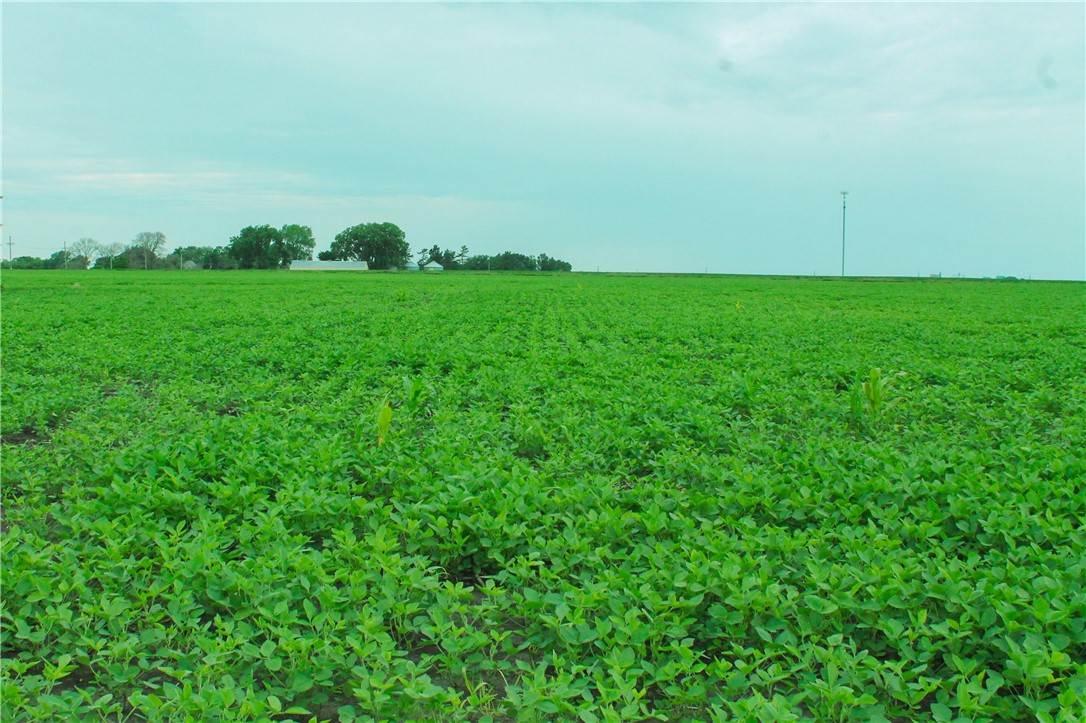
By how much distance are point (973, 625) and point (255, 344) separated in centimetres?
906

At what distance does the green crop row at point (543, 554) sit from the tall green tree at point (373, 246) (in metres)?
86.1

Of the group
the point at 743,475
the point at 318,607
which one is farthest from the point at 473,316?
the point at 318,607

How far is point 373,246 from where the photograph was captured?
91375 mm

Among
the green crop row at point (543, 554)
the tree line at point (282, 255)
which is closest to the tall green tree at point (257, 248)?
the tree line at point (282, 255)

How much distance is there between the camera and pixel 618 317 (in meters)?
15.2

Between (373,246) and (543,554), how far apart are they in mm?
91706

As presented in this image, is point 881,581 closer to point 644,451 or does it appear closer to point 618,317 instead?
point 644,451

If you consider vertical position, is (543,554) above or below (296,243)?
below

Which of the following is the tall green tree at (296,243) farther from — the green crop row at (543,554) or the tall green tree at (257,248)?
the green crop row at (543,554)

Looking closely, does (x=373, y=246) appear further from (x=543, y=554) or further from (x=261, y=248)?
(x=543, y=554)

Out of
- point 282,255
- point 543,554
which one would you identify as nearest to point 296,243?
point 282,255

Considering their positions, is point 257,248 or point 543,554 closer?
point 543,554

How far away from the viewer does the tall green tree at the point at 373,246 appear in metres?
90.9

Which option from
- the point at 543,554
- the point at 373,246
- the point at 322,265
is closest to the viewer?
the point at 543,554
